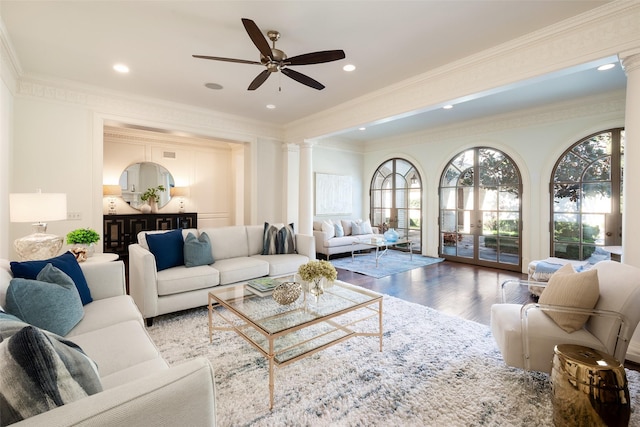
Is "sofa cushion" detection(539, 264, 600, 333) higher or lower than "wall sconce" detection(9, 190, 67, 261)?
lower

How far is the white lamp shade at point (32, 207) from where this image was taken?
2465 mm

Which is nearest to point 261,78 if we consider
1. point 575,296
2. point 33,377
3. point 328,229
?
point 33,377

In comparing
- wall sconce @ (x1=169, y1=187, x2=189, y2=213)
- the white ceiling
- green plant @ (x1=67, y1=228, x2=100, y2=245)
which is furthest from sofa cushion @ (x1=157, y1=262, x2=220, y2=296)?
wall sconce @ (x1=169, y1=187, x2=189, y2=213)

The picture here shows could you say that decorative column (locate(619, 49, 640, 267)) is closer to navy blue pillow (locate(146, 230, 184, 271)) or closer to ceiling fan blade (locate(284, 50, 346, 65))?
ceiling fan blade (locate(284, 50, 346, 65))

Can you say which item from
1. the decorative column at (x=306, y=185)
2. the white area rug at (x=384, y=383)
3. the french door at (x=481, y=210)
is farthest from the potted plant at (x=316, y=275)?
the french door at (x=481, y=210)

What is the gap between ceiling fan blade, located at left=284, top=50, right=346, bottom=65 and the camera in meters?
2.43

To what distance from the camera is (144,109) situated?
14.4ft

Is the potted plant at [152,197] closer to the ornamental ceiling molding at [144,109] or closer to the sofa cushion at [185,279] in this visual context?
the ornamental ceiling molding at [144,109]

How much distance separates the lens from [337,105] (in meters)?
4.72

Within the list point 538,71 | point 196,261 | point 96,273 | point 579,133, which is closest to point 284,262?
point 196,261

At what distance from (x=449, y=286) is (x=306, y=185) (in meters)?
3.14

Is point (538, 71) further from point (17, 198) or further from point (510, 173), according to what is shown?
point (17, 198)

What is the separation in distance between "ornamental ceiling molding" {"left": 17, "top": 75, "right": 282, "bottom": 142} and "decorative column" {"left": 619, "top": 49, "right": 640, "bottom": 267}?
5.00m

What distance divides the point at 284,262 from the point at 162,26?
9.12 ft
